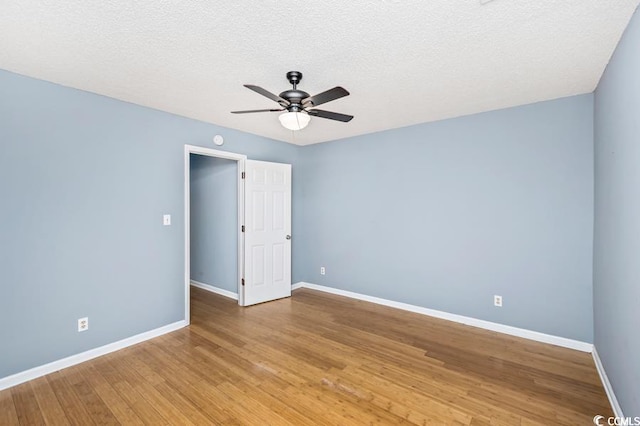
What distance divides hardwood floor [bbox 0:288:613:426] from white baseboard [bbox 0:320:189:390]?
7 centimetres

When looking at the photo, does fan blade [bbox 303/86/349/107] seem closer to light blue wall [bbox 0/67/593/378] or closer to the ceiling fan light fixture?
the ceiling fan light fixture

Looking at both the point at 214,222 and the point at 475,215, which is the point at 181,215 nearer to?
the point at 214,222

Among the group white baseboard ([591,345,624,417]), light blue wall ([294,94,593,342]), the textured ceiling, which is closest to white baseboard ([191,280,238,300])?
light blue wall ([294,94,593,342])

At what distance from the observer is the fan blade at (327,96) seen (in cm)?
188

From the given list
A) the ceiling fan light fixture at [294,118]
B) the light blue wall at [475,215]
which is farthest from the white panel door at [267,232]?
the ceiling fan light fixture at [294,118]

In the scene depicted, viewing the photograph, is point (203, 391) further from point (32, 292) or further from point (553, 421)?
point (553, 421)

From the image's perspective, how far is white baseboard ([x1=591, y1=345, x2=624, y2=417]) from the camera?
1842 millimetres

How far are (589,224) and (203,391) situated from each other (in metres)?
3.72

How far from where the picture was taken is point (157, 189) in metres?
3.13

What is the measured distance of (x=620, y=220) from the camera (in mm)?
1830

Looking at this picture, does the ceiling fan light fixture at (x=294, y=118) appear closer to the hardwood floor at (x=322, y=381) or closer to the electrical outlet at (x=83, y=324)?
the hardwood floor at (x=322, y=381)

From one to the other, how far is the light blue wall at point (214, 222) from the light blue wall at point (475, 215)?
59.3 inches

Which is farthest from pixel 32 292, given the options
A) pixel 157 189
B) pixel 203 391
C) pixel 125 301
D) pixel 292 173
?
pixel 292 173

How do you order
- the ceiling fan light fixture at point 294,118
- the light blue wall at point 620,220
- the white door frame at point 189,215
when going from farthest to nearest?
the white door frame at point 189,215 → the ceiling fan light fixture at point 294,118 → the light blue wall at point 620,220
